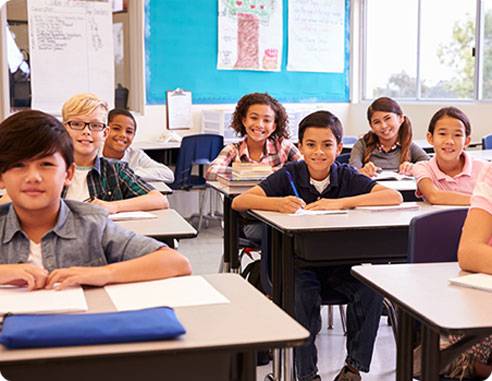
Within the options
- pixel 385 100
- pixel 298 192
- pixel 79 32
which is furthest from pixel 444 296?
pixel 79 32

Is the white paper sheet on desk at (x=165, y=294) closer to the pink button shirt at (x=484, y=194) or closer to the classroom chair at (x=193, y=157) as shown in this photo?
the pink button shirt at (x=484, y=194)

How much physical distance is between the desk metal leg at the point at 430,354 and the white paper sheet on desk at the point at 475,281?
19 cm

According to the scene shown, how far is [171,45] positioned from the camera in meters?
7.15

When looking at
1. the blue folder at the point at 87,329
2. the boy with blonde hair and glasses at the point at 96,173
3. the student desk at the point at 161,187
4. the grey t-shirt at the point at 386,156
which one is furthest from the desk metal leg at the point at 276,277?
the grey t-shirt at the point at 386,156

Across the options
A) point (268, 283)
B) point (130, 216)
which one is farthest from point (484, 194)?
→ point (130, 216)

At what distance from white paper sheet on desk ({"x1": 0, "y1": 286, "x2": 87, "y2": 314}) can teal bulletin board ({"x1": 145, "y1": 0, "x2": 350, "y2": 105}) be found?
5570 mm

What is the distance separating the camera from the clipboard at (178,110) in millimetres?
7134

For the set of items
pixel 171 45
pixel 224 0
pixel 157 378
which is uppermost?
pixel 224 0

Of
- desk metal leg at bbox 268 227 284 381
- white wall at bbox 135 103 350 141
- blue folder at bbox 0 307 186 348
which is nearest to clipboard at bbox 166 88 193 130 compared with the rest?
white wall at bbox 135 103 350 141

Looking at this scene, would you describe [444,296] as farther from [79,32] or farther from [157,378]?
[79,32]

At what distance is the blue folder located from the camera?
1275 millimetres

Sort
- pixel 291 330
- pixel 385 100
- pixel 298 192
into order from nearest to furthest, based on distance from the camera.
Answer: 1. pixel 291 330
2. pixel 298 192
3. pixel 385 100

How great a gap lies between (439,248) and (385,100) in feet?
8.82

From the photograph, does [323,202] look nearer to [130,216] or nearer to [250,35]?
[130,216]
